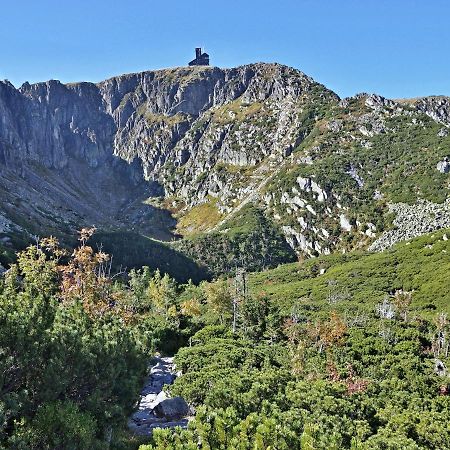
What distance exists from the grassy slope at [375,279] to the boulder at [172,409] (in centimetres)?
7403

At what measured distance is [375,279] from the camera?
13700cm

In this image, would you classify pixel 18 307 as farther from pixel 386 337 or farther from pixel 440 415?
pixel 386 337

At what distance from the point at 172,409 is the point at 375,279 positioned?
380 ft

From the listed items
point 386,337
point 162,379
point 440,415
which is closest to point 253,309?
point 386,337

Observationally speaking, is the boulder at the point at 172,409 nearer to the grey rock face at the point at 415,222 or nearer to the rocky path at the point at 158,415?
the rocky path at the point at 158,415

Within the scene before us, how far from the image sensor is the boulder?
33.8m

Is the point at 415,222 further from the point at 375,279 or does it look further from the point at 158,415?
the point at 158,415

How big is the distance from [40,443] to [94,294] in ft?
59.4

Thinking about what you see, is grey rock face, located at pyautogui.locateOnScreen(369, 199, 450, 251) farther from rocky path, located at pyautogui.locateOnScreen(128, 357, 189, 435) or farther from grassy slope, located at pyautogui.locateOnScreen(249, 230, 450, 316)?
rocky path, located at pyautogui.locateOnScreen(128, 357, 189, 435)

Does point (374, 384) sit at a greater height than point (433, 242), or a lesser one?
lesser

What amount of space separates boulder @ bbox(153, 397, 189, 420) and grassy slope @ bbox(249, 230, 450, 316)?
7403 cm

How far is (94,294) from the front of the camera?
111ft

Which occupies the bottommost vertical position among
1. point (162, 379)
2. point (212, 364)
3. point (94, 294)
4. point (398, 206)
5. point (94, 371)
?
point (162, 379)

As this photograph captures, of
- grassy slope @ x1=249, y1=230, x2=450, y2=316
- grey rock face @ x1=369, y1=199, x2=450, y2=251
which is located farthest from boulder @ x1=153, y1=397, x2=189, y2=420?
grey rock face @ x1=369, y1=199, x2=450, y2=251
